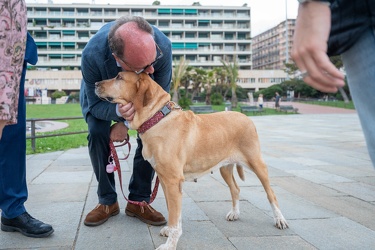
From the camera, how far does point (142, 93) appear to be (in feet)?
10.1

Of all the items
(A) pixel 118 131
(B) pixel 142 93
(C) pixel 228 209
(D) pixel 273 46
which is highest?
(D) pixel 273 46

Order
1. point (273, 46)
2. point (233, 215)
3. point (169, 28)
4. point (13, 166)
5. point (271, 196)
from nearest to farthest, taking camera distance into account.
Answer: point (13, 166)
point (271, 196)
point (233, 215)
point (169, 28)
point (273, 46)

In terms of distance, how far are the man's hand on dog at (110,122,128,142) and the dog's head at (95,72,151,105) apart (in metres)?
0.72

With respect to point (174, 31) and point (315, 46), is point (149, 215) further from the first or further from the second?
point (174, 31)

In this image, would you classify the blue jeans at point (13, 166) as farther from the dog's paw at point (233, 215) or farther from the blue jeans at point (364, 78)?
the blue jeans at point (364, 78)

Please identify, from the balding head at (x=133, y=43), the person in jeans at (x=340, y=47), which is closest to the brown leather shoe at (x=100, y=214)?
the balding head at (x=133, y=43)

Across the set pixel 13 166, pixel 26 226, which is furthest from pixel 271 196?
pixel 13 166

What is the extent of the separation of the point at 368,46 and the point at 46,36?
11008 centimetres

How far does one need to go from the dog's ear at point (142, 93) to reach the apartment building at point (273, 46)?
127 meters

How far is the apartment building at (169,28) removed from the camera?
100m

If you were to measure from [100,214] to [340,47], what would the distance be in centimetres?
299

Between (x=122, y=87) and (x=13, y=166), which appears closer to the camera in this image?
(x=122, y=87)

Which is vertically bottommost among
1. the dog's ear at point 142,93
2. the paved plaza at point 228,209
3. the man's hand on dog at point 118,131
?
the paved plaza at point 228,209

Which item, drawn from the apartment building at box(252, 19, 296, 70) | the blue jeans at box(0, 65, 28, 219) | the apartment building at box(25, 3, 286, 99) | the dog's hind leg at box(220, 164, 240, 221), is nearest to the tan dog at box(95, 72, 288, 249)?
the dog's hind leg at box(220, 164, 240, 221)
